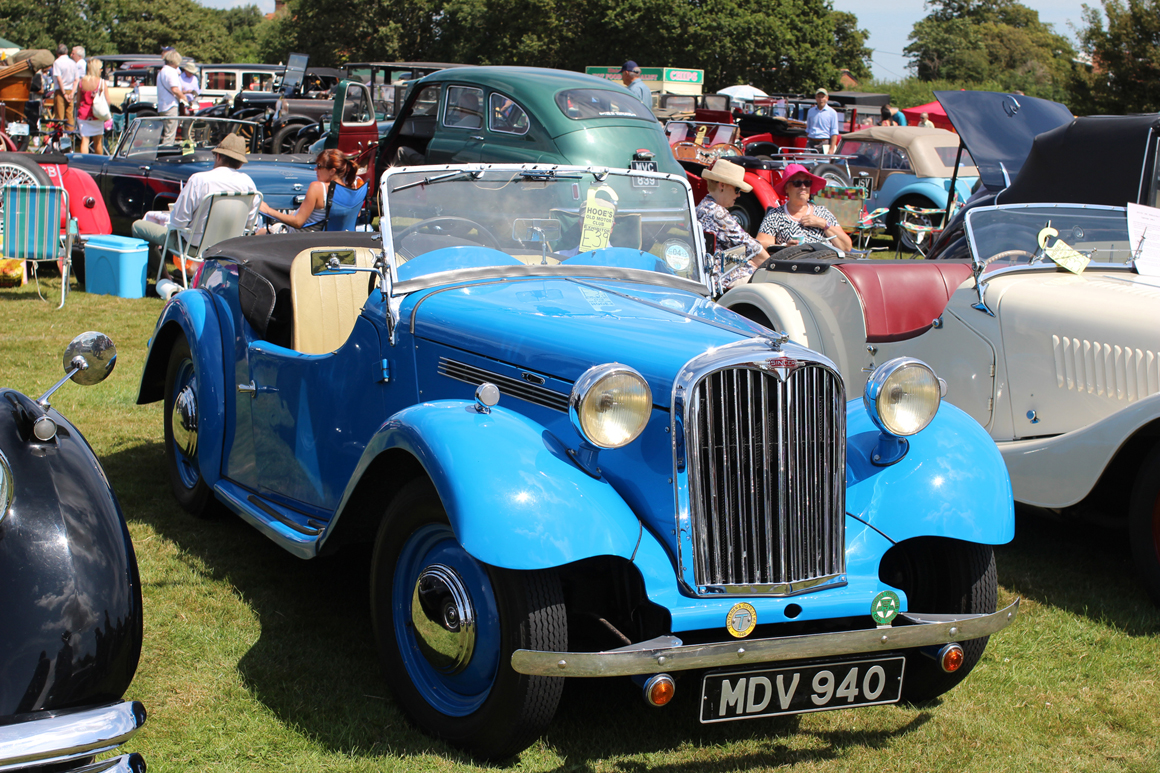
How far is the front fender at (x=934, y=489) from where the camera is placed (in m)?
3.03

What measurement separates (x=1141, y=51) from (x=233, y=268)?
2955cm

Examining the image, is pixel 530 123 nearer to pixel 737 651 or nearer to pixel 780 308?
pixel 780 308

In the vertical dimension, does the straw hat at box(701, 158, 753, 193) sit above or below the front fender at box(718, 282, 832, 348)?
above

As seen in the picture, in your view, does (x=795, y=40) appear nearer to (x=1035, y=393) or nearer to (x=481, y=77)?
(x=481, y=77)

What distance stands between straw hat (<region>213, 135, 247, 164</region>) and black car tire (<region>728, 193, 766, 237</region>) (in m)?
6.38

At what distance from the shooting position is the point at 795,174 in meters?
7.82

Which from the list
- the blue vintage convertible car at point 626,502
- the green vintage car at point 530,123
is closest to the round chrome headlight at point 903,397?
the blue vintage convertible car at point 626,502

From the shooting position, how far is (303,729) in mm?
3051

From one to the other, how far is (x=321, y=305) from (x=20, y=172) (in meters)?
7.32

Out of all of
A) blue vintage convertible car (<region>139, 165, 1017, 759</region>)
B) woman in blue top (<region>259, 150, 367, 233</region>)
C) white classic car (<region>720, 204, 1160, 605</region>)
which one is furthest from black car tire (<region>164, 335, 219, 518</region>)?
woman in blue top (<region>259, 150, 367, 233</region>)

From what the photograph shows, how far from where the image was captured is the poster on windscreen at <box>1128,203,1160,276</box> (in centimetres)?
513

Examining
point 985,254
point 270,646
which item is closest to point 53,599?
point 270,646

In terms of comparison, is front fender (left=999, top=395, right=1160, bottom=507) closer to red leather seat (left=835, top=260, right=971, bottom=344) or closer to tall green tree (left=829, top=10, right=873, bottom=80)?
red leather seat (left=835, top=260, right=971, bottom=344)

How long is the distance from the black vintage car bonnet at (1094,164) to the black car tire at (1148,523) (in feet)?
9.79
